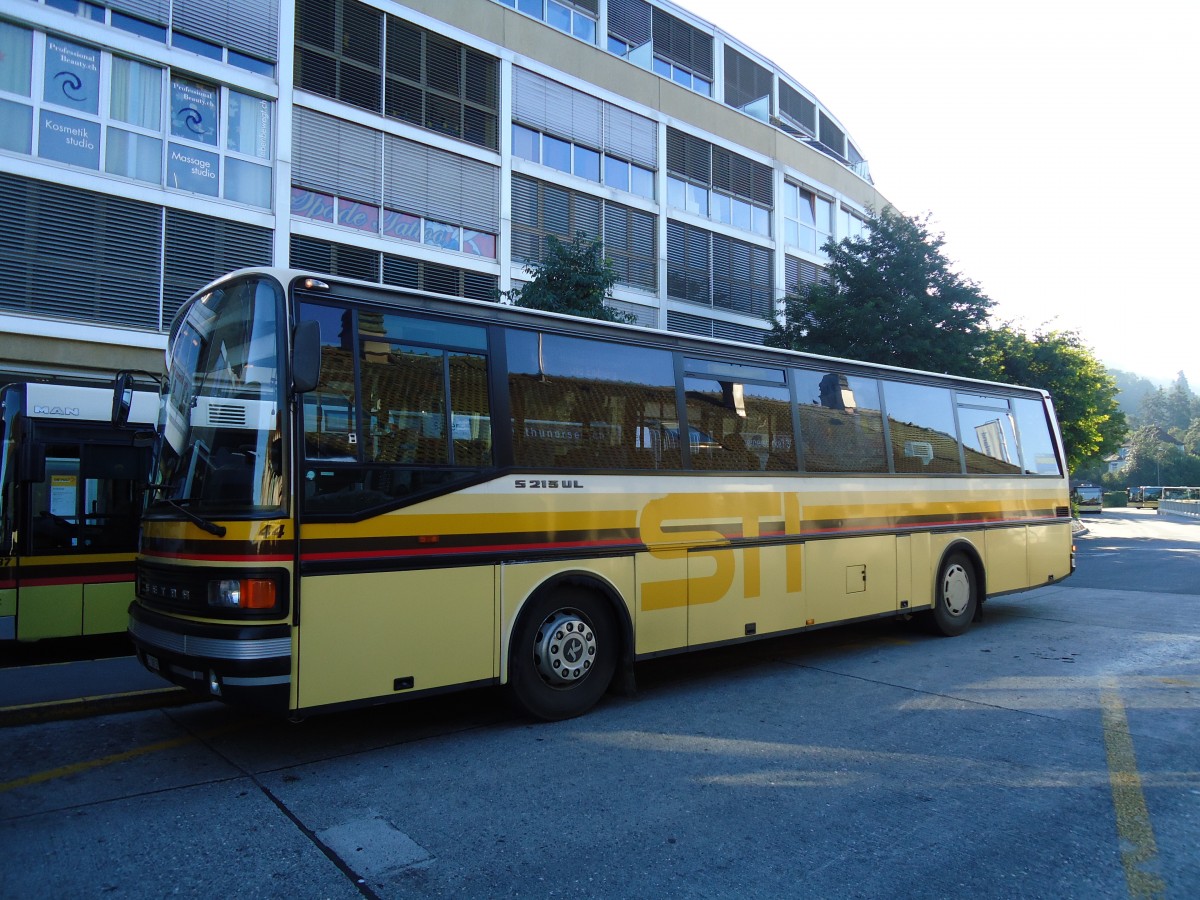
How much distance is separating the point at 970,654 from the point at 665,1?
23280 millimetres

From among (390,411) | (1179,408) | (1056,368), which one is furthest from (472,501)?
(1179,408)

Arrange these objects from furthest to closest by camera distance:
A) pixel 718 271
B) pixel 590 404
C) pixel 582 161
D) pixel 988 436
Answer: pixel 718 271, pixel 582 161, pixel 988 436, pixel 590 404

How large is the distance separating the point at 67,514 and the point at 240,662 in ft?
18.5

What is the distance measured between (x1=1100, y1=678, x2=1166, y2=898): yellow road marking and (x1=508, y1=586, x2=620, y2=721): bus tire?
11.2ft

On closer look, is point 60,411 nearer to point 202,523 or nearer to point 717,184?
point 202,523

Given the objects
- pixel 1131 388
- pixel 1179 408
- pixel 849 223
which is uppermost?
pixel 1131 388

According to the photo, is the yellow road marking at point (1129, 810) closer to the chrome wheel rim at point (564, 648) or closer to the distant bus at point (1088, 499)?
the chrome wheel rim at point (564, 648)

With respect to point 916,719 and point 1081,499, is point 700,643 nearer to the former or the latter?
point 916,719

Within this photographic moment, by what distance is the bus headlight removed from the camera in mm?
4902

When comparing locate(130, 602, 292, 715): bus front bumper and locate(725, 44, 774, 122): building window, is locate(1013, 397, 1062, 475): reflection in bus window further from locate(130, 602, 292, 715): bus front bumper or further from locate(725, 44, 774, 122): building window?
locate(725, 44, 774, 122): building window

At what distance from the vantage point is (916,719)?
6.23 meters

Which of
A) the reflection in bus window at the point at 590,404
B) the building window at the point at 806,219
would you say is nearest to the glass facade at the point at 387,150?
the building window at the point at 806,219

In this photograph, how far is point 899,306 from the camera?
21.4 metres

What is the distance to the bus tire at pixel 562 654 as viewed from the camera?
6070 millimetres
